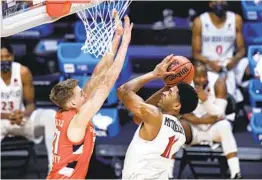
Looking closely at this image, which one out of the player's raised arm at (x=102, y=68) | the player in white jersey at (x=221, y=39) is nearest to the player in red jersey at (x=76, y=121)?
the player's raised arm at (x=102, y=68)

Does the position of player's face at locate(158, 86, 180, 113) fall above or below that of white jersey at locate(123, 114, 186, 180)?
above

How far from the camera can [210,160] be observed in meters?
7.93

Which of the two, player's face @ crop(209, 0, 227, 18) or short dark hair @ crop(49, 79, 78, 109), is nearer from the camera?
short dark hair @ crop(49, 79, 78, 109)

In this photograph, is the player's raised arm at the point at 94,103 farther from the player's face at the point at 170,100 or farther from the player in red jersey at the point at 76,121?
the player's face at the point at 170,100

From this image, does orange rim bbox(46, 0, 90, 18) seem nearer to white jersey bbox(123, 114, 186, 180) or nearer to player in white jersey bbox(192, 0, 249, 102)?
white jersey bbox(123, 114, 186, 180)

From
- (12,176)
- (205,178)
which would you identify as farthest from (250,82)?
(12,176)

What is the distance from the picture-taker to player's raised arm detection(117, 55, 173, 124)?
17.7 feet

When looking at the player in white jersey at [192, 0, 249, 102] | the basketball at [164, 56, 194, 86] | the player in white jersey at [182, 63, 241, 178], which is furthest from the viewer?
the player in white jersey at [192, 0, 249, 102]

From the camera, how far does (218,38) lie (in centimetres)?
848

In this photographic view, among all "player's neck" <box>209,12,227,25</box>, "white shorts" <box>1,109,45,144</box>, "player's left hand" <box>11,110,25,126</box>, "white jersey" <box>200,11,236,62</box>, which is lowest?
"white shorts" <box>1,109,45,144</box>

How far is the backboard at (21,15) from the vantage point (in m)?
5.41

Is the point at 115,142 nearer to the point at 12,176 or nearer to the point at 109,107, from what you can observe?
the point at 109,107

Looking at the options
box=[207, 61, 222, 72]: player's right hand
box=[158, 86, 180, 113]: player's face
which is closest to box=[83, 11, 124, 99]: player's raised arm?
box=[158, 86, 180, 113]: player's face

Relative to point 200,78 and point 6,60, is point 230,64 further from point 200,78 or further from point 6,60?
→ point 6,60
